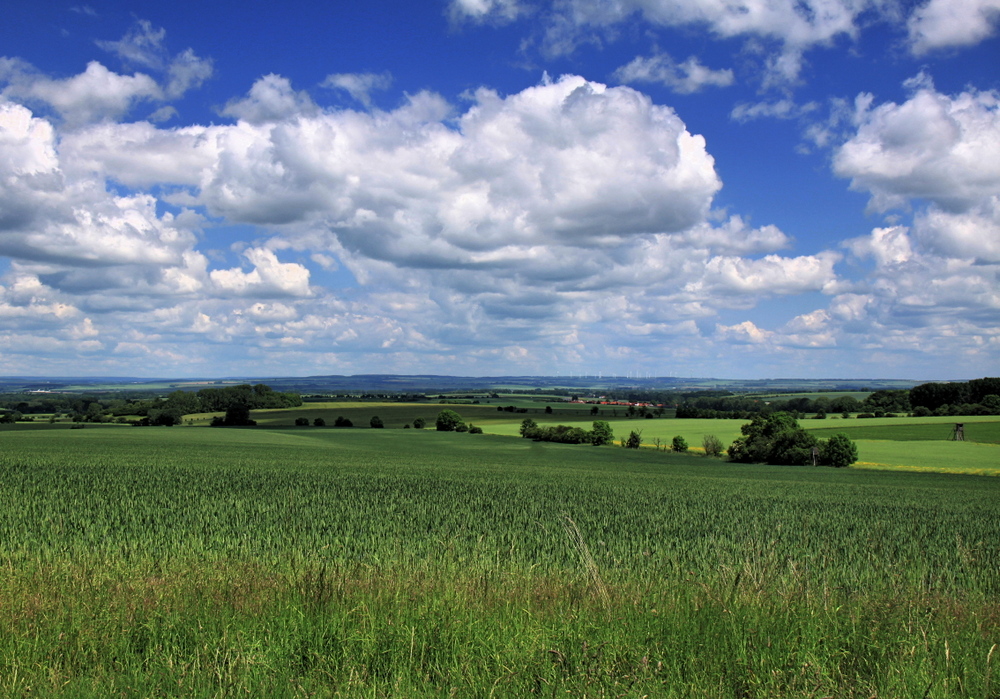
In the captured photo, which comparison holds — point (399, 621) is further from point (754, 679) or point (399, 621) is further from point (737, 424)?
point (737, 424)

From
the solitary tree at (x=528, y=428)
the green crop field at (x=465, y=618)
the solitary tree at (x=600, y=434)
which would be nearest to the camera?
the green crop field at (x=465, y=618)

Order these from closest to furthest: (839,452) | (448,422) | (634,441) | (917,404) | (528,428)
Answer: (839,452) → (634,441) → (528,428) → (448,422) → (917,404)

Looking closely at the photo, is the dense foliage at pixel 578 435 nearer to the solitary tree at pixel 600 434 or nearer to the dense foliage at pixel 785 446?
the solitary tree at pixel 600 434

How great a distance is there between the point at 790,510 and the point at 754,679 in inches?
702

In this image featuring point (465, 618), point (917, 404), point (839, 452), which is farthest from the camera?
point (917, 404)

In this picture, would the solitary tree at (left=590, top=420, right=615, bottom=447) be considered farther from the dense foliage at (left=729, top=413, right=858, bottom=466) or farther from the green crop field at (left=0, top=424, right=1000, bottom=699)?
the green crop field at (left=0, top=424, right=1000, bottom=699)

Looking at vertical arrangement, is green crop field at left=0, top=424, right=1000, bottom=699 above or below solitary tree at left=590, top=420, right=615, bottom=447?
above

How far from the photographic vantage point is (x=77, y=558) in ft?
29.8

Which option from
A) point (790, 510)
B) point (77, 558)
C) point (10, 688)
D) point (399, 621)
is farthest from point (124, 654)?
point (790, 510)

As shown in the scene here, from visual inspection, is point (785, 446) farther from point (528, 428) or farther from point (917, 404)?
point (917, 404)

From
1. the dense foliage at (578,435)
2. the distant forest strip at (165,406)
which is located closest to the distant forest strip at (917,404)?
the dense foliage at (578,435)

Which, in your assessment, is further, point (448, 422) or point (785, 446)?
point (448, 422)

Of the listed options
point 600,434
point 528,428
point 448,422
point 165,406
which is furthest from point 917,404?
point 165,406

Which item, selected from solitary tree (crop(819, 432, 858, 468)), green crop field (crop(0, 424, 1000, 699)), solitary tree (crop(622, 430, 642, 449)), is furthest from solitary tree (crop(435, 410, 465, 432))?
green crop field (crop(0, 424, 1000, 699))
